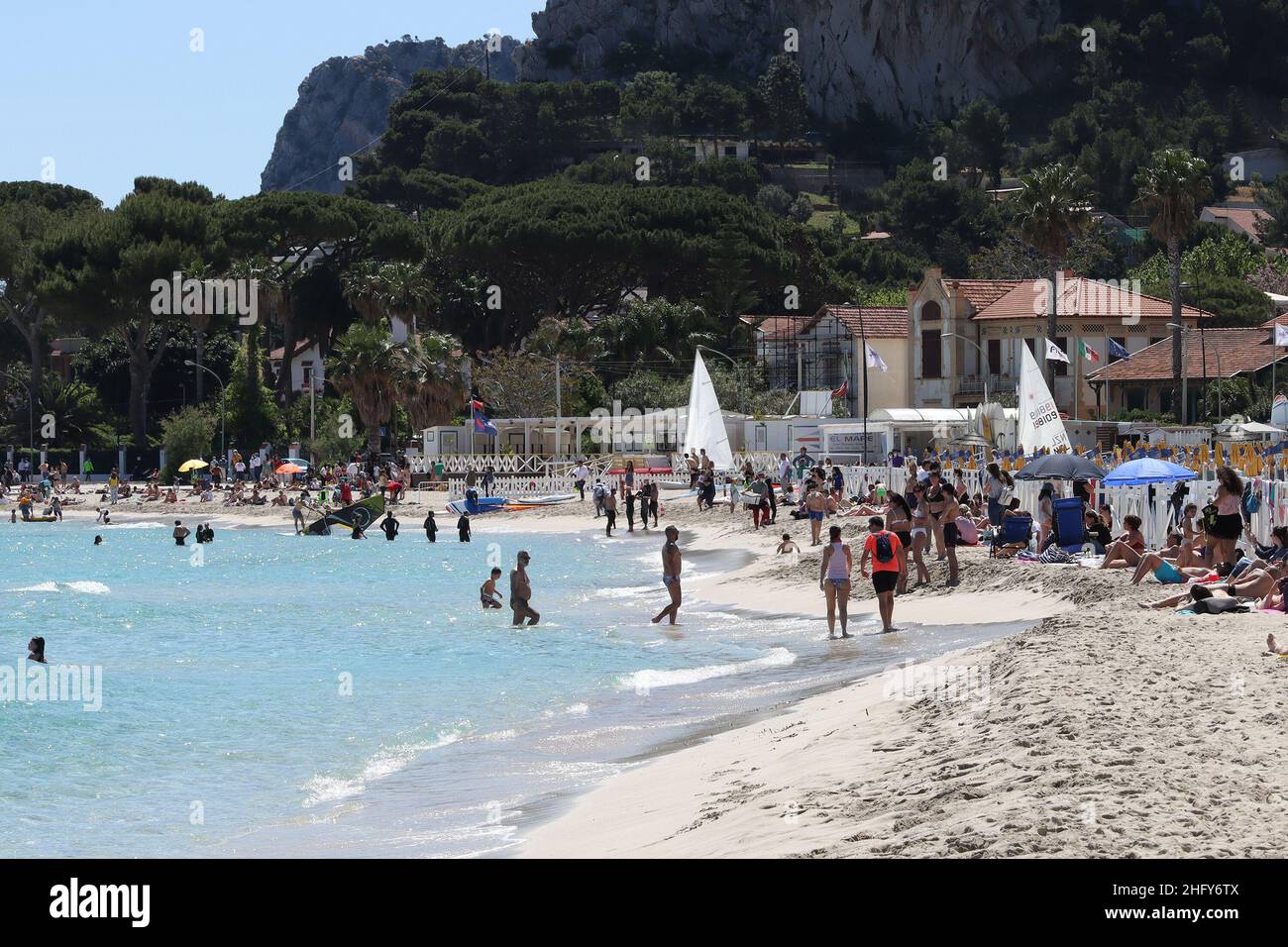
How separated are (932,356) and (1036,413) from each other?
3846cm

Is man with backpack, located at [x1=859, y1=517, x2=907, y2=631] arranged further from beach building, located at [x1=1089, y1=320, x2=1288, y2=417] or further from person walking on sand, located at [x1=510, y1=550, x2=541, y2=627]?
beach building, located at [x1=1089, y1=320, x2=1288, y2=417]

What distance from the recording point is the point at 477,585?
98.5ft

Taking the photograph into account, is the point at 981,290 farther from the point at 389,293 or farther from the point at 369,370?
the point at 369,370

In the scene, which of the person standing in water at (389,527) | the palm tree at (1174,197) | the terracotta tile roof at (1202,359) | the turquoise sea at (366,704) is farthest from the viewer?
the terracotta tile roof at (1202,359)

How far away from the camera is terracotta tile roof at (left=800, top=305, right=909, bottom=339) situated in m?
69.3

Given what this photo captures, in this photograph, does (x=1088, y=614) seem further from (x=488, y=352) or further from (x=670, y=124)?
(x=670, y=124)

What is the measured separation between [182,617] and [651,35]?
492 ft

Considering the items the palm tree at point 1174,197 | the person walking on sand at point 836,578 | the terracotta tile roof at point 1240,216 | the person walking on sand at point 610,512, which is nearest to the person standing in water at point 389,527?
the person walking on sand at point 610,512

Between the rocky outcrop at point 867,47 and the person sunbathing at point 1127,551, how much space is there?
136679 mm

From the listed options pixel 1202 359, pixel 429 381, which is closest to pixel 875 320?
pixel 1202 359

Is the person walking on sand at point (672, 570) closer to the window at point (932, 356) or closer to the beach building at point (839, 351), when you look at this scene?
the beach building at point (839, 351)

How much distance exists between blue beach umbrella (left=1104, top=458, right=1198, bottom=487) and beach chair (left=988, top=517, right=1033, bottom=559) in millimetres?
1434

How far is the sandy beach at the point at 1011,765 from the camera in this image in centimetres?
739
